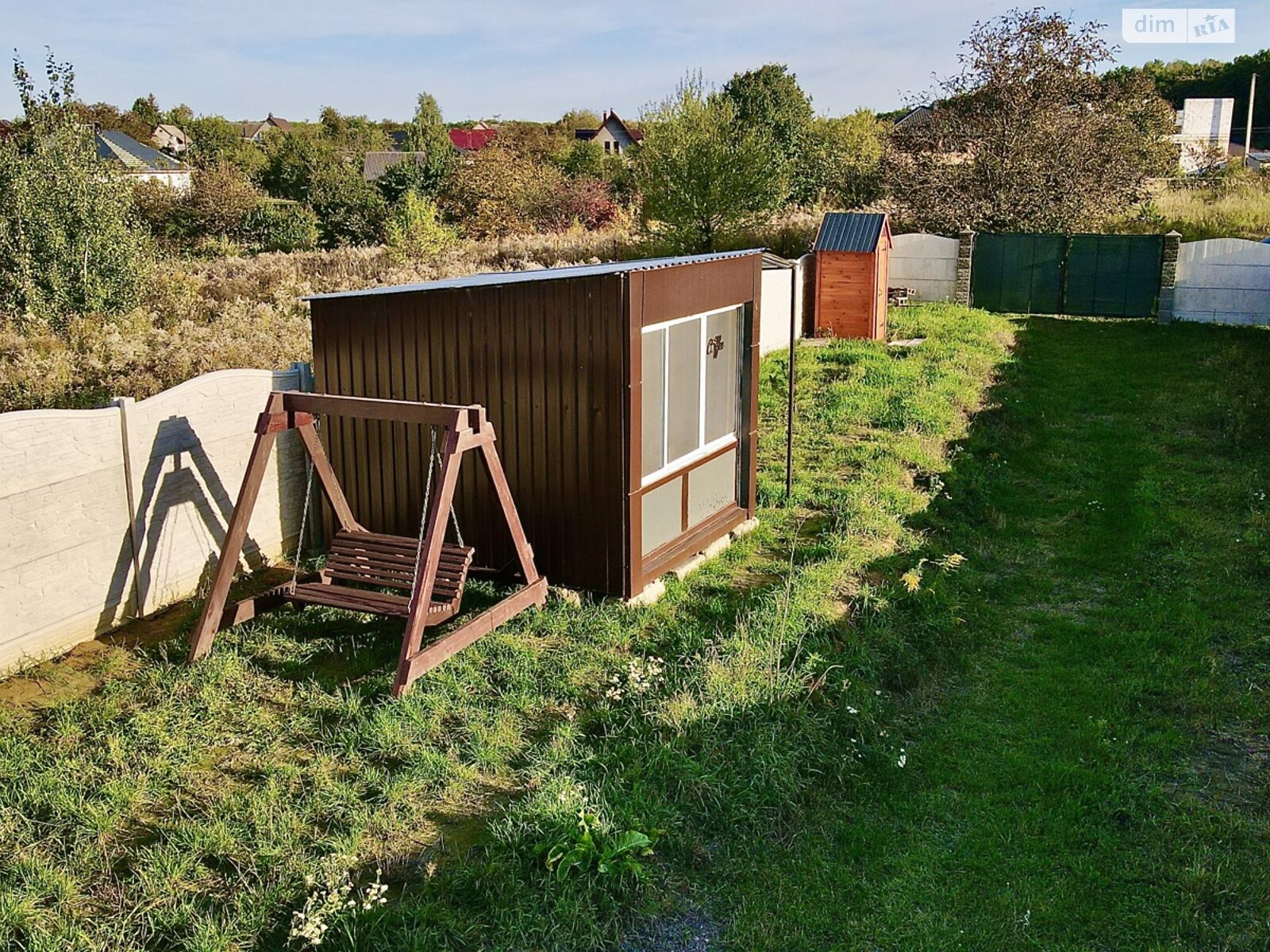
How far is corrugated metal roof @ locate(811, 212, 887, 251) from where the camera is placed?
56.4ft

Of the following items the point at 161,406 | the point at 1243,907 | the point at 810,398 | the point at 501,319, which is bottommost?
the point at 1243,907

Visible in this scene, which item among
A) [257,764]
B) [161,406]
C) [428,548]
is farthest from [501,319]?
[257,764]

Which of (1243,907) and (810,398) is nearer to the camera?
(1243,907)

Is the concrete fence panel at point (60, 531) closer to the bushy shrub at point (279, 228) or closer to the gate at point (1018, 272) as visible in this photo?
→ the gate at point (1018, 272)

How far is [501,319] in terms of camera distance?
7488 mm

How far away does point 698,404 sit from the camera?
844cm

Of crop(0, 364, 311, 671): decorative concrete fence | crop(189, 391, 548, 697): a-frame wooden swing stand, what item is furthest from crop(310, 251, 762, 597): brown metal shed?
crop(0, 364, 311, 671): decorative concrete fence

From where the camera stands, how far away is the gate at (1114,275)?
1908 cm

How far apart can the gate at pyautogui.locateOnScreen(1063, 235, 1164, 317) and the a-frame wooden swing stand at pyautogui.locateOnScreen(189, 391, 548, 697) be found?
16.2 metres

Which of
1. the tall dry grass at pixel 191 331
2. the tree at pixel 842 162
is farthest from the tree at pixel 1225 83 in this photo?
the tall dry grass at pixel 191 331

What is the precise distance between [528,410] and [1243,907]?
520 centimetres

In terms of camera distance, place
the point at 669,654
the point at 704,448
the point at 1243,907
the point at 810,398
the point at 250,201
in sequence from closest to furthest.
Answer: the point at 1243,907 < the point at 669,654 < the point at 704,448 < the point at 810,398 < the point at 250,201

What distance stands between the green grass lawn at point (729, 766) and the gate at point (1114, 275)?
11.5 meters

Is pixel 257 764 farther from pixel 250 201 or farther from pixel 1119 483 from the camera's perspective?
pixel 250 201
